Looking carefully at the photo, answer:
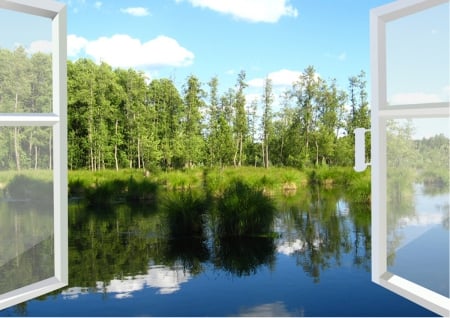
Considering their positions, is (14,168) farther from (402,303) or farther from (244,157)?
(244,157)

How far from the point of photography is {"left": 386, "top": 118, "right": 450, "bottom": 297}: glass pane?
127 inches

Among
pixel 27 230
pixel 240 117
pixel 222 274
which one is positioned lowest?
pixel 222 274

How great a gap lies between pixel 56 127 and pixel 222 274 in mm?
2680

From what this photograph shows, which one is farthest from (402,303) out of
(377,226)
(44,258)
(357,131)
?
(44,258)

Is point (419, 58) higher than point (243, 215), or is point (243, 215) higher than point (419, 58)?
point (419, 58)

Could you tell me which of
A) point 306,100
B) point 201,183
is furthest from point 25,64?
point 306,100

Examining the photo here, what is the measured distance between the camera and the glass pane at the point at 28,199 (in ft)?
11.5

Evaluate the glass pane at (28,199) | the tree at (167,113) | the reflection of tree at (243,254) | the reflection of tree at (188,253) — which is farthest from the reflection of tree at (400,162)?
the tree at (167,113)

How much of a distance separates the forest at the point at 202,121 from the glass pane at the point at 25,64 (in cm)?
1314

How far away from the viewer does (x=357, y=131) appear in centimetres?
328

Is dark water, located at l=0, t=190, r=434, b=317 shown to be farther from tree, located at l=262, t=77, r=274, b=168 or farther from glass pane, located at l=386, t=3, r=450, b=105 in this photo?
tree, located at l=262, t=77, r=274, b=168

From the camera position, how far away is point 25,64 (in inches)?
141

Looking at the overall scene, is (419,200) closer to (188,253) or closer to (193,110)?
(188,253)

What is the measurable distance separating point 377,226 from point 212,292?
1942 mm
